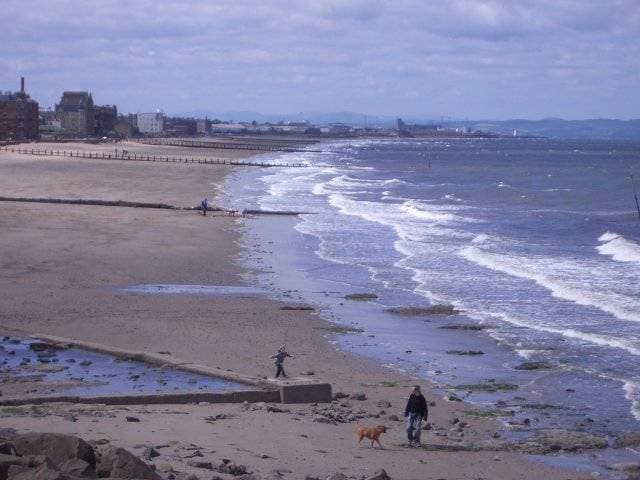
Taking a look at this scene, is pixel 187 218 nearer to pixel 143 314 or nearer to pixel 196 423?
pixel 143 314

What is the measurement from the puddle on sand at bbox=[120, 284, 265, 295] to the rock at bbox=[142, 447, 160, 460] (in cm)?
1566

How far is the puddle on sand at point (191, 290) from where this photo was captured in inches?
1094

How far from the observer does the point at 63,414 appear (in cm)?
1407

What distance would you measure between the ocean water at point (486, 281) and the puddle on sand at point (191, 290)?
917 mm

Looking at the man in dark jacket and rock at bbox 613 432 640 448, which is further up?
the man in dark jacket

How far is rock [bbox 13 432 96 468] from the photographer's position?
10141 millimetres

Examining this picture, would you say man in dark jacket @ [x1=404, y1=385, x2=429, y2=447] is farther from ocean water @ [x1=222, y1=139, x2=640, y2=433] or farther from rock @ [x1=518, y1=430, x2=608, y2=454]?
ocean water @ [x1=222, y1=139, x2=640, y2=433]

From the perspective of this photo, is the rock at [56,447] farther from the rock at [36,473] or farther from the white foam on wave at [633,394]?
the white foam on wave at [633,394]

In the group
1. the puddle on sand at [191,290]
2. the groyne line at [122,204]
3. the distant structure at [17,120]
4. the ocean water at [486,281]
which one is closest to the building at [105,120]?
the distant structure at [17,120]

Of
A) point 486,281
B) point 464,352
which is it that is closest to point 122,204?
point 486,281

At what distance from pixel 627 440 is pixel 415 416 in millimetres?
3242

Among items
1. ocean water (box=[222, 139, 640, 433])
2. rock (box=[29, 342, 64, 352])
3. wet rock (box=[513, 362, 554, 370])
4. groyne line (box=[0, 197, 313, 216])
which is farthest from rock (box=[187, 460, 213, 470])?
groyne line (box=[0, 197, 313, 216])

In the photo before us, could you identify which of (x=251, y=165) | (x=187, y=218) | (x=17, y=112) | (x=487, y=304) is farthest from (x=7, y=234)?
(x=17, y=112)

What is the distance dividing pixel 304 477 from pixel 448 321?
539 inches
